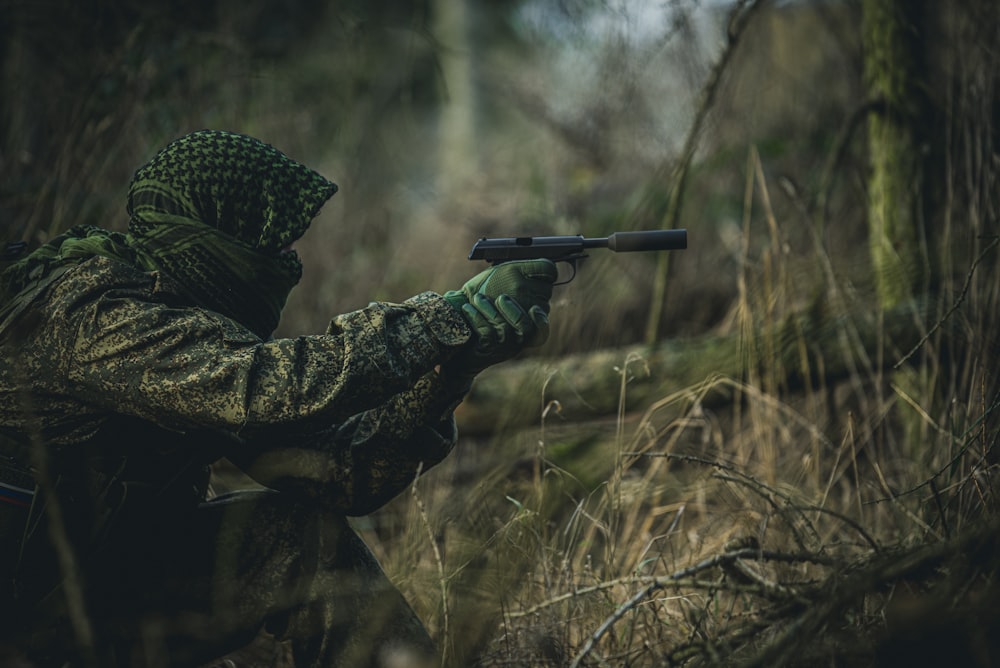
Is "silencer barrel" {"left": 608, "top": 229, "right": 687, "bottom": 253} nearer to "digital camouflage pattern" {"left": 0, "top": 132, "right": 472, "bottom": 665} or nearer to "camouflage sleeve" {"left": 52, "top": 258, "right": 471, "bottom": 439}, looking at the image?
"digital camouflage pattern" {"left": 0, "top": 132, "right": 472, "bottom": 665}

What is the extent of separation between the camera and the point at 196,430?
6.28 feet

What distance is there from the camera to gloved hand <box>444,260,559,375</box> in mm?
1873

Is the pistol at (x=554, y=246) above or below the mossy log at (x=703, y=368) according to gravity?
above

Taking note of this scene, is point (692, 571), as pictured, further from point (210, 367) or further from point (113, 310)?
point (113, 310)

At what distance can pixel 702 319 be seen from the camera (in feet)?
14.9

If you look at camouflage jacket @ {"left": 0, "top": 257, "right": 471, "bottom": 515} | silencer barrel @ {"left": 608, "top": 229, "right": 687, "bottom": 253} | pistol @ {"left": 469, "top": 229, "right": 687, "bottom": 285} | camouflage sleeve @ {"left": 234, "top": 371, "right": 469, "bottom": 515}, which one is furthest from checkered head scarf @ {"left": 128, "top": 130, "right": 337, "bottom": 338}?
silencer barrel @ {"left": 608, "top": 229, "right": 687, "bottom": 253}

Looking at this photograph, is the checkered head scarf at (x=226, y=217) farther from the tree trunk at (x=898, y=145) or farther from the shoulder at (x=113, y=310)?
the tree trunk at (x=898, y=145)

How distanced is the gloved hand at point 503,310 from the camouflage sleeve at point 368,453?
144mm

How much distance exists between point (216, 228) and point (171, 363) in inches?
16.9

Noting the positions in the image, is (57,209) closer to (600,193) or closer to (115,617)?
(115,617)

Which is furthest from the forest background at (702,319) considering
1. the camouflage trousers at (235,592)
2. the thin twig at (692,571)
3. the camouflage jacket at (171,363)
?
the camouflage jacket at (171,363)

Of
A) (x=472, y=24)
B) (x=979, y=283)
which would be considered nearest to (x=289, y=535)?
(x=979, y=283)

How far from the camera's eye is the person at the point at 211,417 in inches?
67.2

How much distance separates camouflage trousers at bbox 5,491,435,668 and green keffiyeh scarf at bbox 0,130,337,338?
514mm
